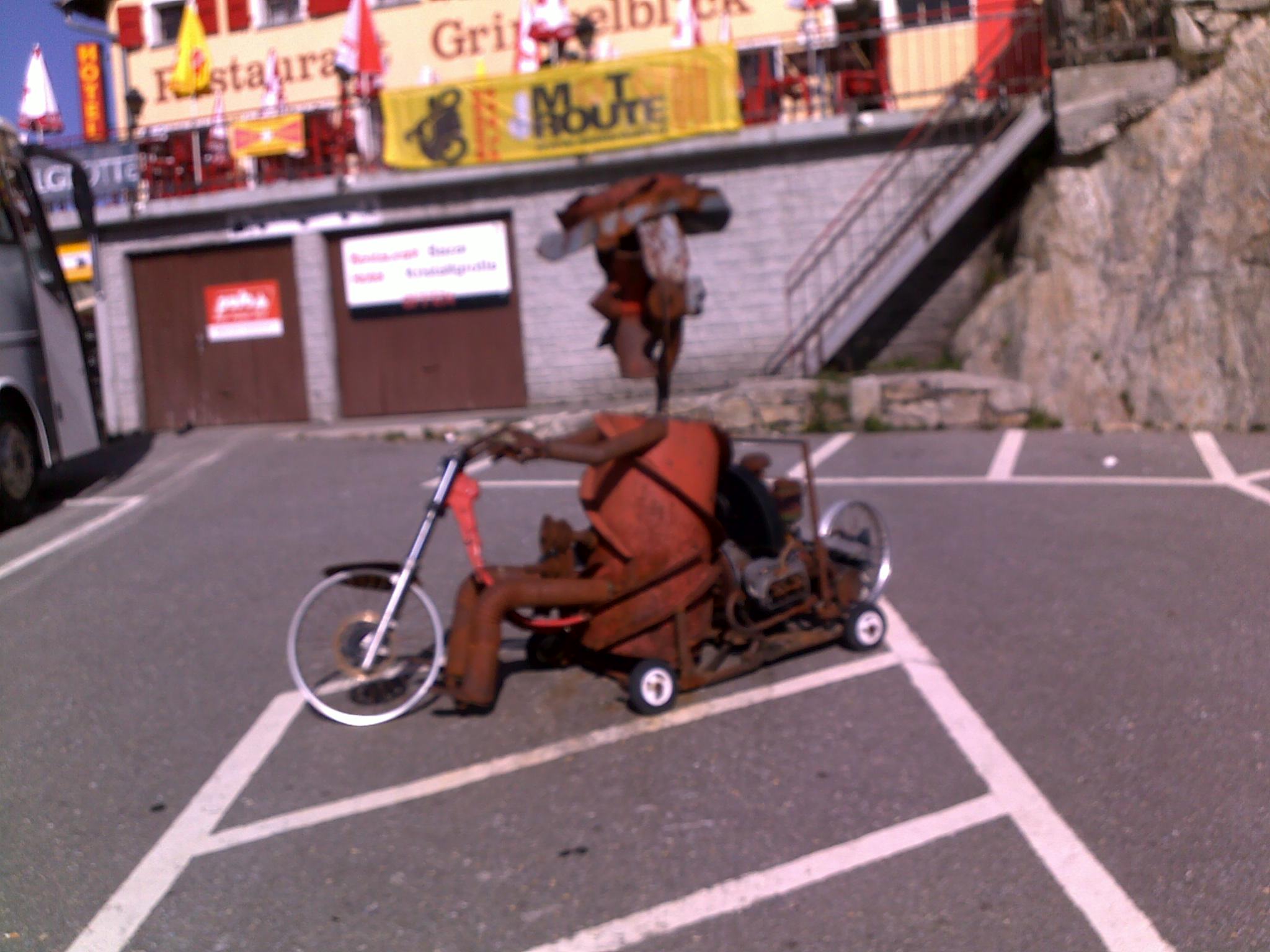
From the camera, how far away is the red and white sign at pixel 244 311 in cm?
1814

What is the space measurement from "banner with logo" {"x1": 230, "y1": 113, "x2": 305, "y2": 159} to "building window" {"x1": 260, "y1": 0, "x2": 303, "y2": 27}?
6.25m

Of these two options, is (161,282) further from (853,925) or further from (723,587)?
(853,925)

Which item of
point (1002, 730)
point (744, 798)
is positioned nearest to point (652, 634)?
point (744, 798)

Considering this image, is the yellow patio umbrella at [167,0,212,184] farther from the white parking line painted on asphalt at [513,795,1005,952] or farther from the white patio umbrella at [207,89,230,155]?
the white parking line painted on asphalt at [513,795,1005,952]

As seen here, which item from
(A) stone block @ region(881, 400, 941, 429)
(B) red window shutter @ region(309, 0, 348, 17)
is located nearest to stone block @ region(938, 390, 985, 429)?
(A) stone block @ region(881, 400, 941, 429)

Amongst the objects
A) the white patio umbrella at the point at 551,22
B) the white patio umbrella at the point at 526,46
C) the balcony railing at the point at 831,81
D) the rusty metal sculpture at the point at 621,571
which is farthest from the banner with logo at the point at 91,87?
the rusty metal sculpture at the point at 621,571

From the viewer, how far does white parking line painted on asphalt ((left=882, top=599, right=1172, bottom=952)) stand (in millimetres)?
3484

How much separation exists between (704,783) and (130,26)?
25021 millimetres

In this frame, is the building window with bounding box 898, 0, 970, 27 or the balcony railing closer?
the balcony railing

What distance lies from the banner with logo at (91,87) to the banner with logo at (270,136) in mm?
8770

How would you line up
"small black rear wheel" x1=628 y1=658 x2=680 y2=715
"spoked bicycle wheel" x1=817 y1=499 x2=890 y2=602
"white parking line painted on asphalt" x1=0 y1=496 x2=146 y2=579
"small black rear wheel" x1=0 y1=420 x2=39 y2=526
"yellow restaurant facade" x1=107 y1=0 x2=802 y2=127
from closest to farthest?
"small black rear wheel" x1=628 y1=658 x2=680 y2=715 < "spoked bicycle wheel" x1=817 y1=499 x2=890 y2=602 < "white parking line painted on asphalt" x1=0 y1=496 x2=146 y2=579 < "small black rear wheel" x1=0 y1=420 x2=39 y2=526 < "yellow restaurant facade" x1=107 y1=0 x2=802 y2=127

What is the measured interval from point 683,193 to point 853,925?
3080 millimetres

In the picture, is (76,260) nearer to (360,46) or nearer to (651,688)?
(360,46)

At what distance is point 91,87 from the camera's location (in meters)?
26.2
